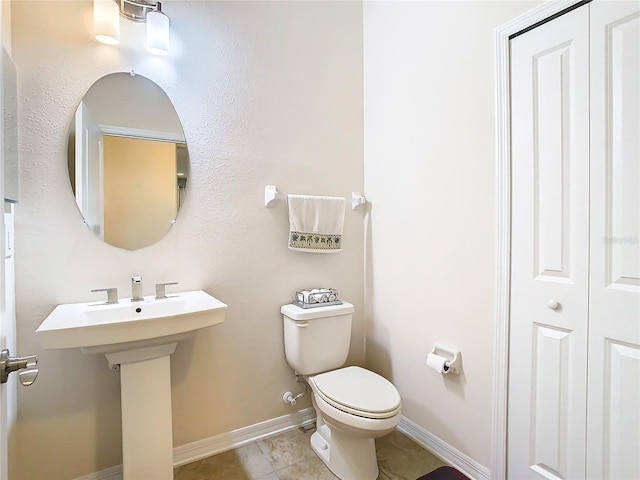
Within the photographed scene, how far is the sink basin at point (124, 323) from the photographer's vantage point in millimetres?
1164

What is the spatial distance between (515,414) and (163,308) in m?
1.59

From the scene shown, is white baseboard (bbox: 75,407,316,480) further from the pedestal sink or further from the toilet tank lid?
the toilet tank lid

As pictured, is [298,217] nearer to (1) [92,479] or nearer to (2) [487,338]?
(2) [487,338]

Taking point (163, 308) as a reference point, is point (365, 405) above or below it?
below

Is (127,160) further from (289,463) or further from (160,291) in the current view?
(289,463)

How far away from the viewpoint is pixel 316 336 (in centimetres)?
189

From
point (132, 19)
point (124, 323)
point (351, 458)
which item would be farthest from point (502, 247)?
point (132, 19)

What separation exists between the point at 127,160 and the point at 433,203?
60.0 inches

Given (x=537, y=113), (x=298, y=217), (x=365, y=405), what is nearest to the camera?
(x=537, y=113)

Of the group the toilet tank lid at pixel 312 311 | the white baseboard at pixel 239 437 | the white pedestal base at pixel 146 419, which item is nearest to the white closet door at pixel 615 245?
the toilet tank lid at pixel 312 311

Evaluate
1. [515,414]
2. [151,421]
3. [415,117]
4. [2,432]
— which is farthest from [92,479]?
[415,117]

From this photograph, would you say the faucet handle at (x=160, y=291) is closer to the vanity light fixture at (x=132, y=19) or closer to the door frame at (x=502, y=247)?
the vanity light fixture at (x=132, y=19)

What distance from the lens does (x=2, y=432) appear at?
2.58 ft

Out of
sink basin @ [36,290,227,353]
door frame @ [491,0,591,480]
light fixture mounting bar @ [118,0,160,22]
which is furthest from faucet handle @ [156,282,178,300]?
door frame @ [491,0,591,480]
